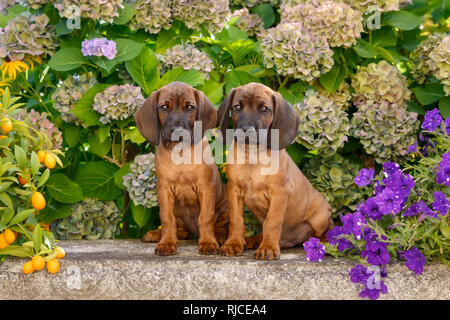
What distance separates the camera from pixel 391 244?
12.2 feet

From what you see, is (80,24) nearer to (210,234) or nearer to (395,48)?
(210,234)

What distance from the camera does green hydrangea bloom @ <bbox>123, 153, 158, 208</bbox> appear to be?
4.58m

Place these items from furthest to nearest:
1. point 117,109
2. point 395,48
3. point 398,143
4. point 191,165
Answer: point 395,48, point 398,143, point 117,109, point 191,165

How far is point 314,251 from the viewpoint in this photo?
3.77 meters

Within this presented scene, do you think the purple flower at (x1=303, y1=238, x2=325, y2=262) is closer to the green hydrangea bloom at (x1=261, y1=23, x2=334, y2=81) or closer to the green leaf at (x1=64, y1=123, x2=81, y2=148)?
the green hydrangea bloom at (x1=261, y1=23, x2=334, y2=81)

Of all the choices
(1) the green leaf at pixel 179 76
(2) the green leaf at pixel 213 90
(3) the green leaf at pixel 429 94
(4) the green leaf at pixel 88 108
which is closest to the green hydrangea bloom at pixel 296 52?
(2) the green leaf at pixel 213 90

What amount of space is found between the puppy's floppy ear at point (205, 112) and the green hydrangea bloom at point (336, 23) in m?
1.42

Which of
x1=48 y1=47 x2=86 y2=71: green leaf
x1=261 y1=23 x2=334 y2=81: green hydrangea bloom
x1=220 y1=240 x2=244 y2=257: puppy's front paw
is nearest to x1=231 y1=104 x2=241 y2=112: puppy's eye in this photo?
x1=220 y1=240 x2=244 y2=257: puppy's front paw

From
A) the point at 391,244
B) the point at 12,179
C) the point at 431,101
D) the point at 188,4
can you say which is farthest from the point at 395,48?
Answer: the point at 12,179

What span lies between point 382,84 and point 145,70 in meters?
1.96

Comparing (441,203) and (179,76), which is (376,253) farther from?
(179,76)

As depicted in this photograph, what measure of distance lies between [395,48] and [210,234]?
9.10 ft

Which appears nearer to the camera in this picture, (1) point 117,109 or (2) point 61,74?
(1) point 117,109

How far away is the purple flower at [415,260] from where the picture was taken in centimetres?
355
